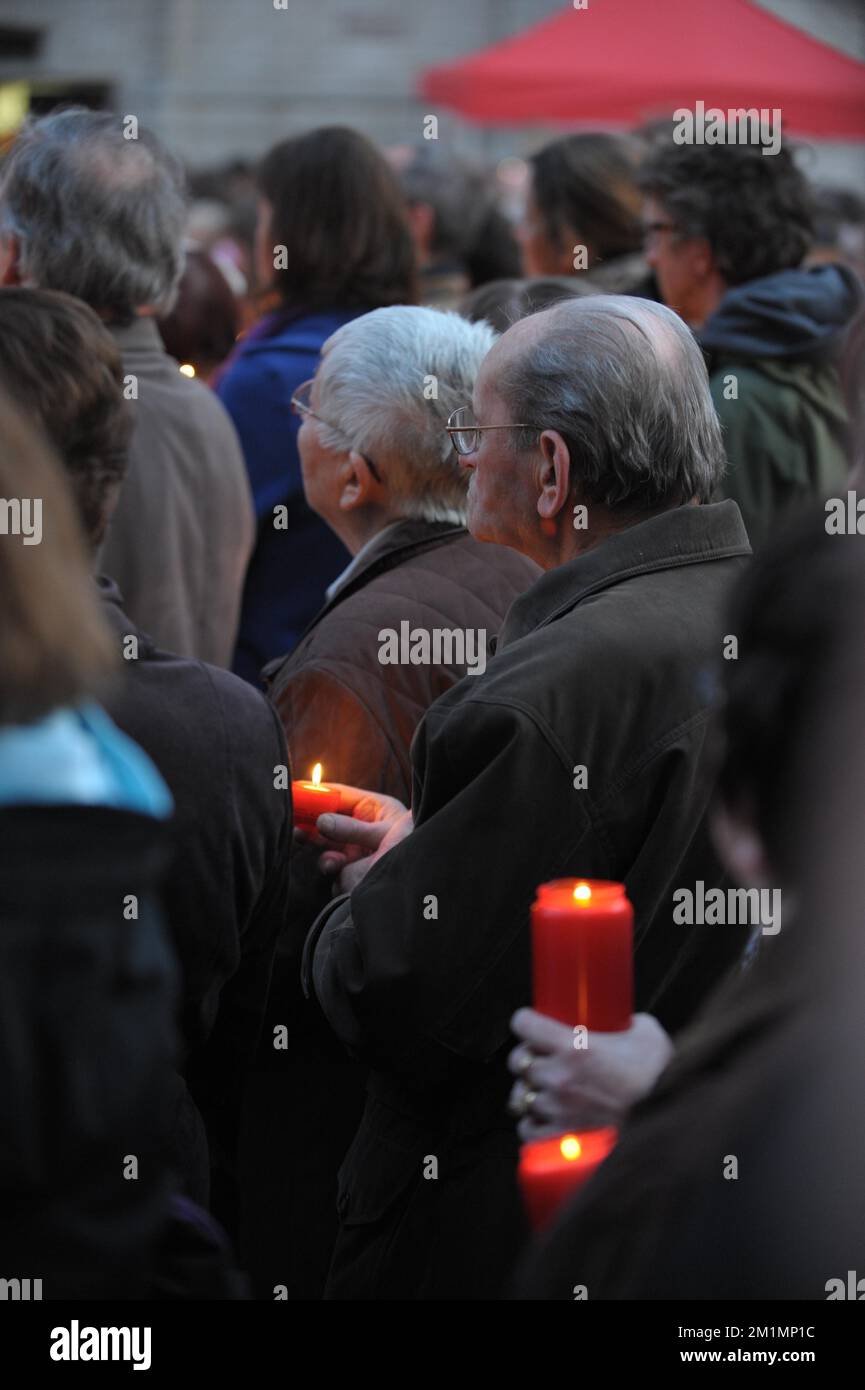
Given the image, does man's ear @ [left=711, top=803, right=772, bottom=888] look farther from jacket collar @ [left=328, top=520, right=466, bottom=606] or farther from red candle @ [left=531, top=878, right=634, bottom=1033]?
jacket collar @ [left=328, top=520, right=466, bottom=606]

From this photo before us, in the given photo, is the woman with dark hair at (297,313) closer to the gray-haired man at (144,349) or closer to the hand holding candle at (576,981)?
the gray-haired man at (144,349)

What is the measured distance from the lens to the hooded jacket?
4.29 metres

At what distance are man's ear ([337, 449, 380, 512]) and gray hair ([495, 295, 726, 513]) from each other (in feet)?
1.91

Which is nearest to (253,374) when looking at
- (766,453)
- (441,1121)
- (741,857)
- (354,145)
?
(354,145)

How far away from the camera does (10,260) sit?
356 centimetres

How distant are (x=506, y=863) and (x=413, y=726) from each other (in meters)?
0.65

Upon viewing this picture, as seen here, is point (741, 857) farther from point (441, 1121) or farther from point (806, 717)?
point (441, 1121)

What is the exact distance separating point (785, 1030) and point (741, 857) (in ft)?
0.46

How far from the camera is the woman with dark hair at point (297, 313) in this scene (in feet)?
13.4

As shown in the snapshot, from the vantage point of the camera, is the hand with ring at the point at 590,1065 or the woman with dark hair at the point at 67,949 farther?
the hand with ring at the point at 590,1065

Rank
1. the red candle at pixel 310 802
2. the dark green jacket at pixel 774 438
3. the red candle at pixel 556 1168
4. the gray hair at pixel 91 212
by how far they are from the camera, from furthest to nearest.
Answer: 1. the dark green jacket at pixel 774 438
2. the gray hair at pixel 91 212
3. the red candle at pixel 310 802
4. the red candle at pixel 556 1168

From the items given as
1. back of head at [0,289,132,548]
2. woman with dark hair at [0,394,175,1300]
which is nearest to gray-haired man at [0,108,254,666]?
back of head at [0,289,132,548]

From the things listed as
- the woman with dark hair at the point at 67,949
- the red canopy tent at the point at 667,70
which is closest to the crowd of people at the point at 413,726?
the woman with dark hair at the point at 67,949

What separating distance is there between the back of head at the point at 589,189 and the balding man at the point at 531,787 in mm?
2586
